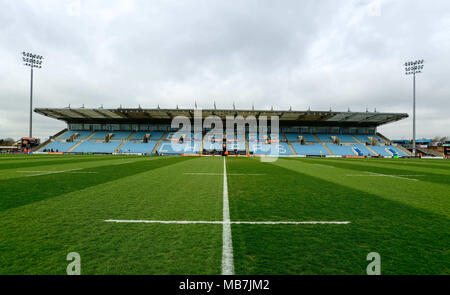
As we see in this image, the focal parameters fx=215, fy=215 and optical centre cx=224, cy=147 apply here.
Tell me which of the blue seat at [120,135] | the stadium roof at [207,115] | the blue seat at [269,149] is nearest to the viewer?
the stadium roof at [207,115]

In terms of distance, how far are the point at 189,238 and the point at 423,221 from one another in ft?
10.9

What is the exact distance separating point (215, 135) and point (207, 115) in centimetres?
529

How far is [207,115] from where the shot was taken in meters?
43.5

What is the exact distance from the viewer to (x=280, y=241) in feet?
7.74

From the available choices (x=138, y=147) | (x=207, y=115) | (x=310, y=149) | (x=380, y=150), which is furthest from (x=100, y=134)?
(x=380, y=150)

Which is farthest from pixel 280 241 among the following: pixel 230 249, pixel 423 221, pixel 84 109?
pixel 84 109

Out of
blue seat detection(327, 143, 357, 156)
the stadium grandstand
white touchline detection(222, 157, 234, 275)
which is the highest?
the stadium grandstand

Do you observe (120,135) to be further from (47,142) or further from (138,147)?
(47,142)

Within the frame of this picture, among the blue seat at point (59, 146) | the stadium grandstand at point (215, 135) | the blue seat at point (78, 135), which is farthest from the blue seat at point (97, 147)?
the blue seat at point (78, 135)

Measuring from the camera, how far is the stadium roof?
130ft

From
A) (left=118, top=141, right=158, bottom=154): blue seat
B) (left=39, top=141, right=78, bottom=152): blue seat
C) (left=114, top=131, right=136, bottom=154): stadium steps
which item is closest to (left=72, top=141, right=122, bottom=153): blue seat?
(left=114, top=131, right=136, bottom=154): stadium steps

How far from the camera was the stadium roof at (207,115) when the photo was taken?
39594mm

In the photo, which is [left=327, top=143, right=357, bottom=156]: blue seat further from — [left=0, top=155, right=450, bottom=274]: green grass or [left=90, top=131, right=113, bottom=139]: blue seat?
[left=90, top=131, right=113, bottom=139]: blue seat

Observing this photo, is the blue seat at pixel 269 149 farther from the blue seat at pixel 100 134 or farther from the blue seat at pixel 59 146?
the blue seat at pixel 59 146
